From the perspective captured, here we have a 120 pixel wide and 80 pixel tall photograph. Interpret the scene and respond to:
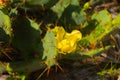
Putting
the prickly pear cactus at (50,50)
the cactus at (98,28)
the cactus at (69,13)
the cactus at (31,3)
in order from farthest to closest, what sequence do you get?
the cactus at (69,13) < the cactus at (98,28) < the cactus at (31,3) < the prickly pear cactus at (50,50)

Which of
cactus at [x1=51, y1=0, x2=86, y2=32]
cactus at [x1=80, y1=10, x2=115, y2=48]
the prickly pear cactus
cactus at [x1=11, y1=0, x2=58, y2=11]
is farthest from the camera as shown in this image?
cactus at [x1=51, y1=0, x2=86, y2=32]

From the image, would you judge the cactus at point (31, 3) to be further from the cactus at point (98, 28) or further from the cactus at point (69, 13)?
the cactus at point (98, 28)

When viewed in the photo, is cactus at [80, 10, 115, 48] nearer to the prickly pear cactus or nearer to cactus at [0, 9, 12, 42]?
the prickly pear cactus

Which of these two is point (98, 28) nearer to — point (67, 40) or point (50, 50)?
point (67, 40)

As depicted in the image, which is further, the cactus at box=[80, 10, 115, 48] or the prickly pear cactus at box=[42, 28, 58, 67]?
the cactus at box=[80, 10, 115, 48]

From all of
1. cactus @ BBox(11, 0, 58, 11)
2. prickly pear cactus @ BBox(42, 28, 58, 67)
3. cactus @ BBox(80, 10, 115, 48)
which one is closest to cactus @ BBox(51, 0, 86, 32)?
cactus @ BBox(80, 10, 115, 48)

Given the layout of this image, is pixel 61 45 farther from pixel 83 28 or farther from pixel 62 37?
pixel 83 28

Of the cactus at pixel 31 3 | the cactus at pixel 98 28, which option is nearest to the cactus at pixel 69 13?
the cactus at pixel 98 28

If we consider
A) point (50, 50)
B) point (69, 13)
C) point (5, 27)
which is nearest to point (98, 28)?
point (69, 13)

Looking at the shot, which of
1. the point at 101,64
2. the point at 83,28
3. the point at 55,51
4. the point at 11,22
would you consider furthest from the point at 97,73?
the point at 11,22

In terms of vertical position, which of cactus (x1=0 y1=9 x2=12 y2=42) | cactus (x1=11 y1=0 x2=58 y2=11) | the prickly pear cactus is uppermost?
cactus (x1=11 y1=0 x2=58 y2=11)

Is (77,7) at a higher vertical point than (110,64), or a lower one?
higher
